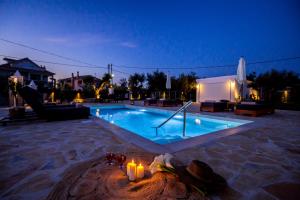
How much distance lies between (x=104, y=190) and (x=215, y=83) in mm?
16900

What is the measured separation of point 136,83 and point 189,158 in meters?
24.0

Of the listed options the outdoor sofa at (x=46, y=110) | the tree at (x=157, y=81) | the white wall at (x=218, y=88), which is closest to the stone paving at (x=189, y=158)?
the outdoor sofa at (x=46, y=110)

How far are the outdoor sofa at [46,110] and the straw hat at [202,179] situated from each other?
562 cm

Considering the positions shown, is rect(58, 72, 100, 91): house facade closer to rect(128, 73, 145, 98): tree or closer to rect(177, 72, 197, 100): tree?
rect(128, 73, 145, 98): tree

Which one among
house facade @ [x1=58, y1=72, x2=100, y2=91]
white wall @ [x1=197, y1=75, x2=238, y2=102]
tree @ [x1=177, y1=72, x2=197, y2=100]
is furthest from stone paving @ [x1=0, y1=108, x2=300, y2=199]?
house facade @ [x1=58, y1=72, x2=100, y2=91]

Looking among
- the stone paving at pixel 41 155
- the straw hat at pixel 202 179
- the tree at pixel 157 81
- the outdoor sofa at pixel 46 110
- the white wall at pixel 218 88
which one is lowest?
the stone paving at pixel 41 155

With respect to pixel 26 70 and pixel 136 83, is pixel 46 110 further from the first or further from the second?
pixel 136 83

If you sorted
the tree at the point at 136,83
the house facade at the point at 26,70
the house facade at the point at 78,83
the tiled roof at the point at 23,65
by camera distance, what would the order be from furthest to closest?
the tree at the point at 136,83, the house facade at the point at 78,83, the tiled roof at the point at 23,65, the house facade at the point at 26,70

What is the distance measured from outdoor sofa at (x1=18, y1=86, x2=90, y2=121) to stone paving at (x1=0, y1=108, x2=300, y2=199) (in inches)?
66.9

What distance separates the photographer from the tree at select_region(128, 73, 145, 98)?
81.2 feet

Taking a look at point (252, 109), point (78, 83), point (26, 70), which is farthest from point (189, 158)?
point (78, 83)

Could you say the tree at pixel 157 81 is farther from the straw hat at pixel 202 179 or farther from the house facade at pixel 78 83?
the straw hat at pixel 202 179

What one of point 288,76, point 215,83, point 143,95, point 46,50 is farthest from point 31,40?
point 288,76

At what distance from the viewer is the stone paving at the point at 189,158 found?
166 cm
